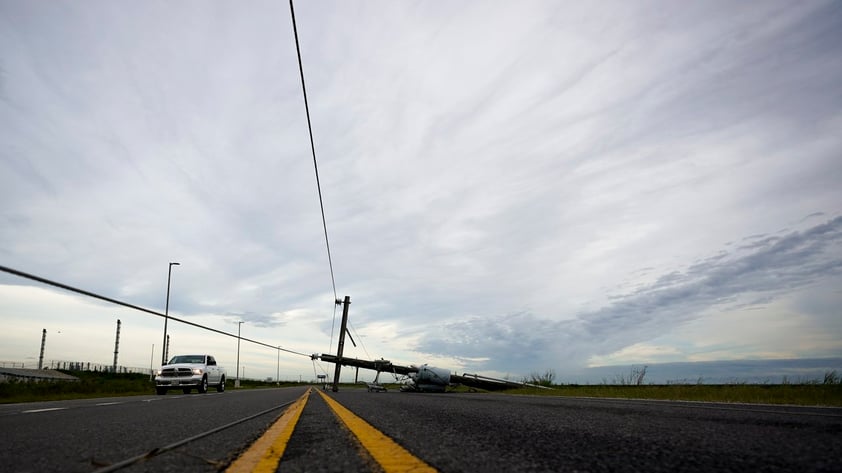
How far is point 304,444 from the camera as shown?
3334mm

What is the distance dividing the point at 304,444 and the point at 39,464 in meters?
1.51

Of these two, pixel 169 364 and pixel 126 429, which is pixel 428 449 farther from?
pixel 169 364

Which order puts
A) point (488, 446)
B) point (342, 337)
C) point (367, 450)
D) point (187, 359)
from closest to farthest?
point (367, 450) → point (488, 446) → point (187, 359) → point (342, 337)

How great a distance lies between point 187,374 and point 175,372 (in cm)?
51

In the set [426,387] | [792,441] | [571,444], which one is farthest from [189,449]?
[426,387]

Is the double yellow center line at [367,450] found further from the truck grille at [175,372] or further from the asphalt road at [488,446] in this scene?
the truck grille at [175,372]

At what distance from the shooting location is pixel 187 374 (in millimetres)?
21734

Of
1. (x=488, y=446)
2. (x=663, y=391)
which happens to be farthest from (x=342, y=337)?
(x=488, y=446)

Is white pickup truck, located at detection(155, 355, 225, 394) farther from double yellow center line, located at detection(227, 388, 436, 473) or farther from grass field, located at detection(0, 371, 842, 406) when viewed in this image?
double yellow center line, located at detection(227, 388, 436, 473)

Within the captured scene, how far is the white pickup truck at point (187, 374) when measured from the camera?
21.1 meters

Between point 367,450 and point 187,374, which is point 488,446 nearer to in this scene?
point 367,450

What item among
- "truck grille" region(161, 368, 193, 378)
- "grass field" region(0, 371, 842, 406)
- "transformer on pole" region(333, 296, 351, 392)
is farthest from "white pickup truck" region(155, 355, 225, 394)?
"transformer on pole" region(333, 296, 351, 392)

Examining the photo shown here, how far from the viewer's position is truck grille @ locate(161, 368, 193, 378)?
21.3 m

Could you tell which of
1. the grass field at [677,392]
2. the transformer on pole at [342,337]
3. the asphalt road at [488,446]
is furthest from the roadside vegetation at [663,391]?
the transformer on pole at [342,337]
